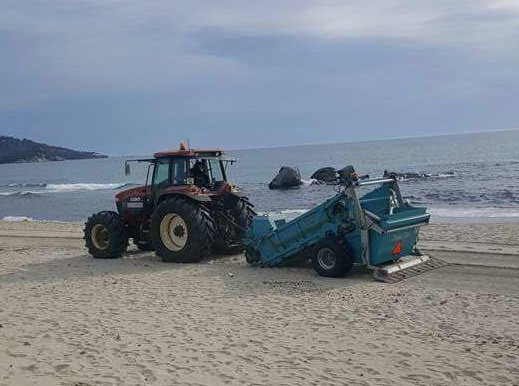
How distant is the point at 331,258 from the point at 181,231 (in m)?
3.49

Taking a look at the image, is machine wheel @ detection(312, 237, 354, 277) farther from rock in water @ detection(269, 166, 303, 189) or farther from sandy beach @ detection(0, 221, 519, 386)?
rock in water @ detection(269, 166, 303, 189)

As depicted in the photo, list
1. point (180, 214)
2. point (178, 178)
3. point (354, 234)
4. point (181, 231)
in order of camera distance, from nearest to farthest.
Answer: point (354, 234)
point (180, 214)
point (181, 231)
point (178, 178)

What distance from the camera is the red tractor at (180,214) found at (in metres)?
12.0

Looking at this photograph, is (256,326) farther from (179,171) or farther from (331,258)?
(179,171)

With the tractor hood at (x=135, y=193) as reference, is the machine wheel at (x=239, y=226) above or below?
below

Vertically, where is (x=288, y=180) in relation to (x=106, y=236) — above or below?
above

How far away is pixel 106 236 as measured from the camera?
44.4ft

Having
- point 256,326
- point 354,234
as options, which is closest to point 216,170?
point 354,234

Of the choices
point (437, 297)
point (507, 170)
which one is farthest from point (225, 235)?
point (507, 170)

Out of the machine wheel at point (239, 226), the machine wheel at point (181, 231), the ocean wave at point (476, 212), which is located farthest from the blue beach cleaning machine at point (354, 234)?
the ocean wave at point (476, 212)

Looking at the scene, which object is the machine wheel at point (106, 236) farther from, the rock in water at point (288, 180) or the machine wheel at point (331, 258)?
the rock in water at point (288, 180)

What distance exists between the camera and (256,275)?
10.8m

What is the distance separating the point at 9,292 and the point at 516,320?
24.4 ft

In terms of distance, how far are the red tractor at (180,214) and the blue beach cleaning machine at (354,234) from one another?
1.37 meters
